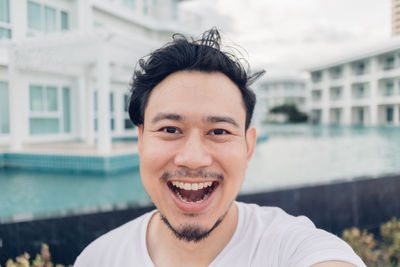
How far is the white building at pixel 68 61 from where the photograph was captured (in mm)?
1944

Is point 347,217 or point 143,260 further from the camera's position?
point 347,217

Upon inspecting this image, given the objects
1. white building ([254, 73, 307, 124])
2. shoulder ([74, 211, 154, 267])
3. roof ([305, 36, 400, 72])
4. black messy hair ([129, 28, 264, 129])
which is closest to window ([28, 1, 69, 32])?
black messy hair ([129, 28, 264, 129])

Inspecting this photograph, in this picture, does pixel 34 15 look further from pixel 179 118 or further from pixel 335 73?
pixel 335 73

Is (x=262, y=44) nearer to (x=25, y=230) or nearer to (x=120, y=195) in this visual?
(x=25, y=230)

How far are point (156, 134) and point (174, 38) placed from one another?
36 cm

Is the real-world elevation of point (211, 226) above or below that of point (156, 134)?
below

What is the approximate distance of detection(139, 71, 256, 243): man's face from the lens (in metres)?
0.89

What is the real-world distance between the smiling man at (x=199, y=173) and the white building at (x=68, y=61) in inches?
12.8

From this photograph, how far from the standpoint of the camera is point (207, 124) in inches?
35.6

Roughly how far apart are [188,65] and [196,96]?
A: 115mm

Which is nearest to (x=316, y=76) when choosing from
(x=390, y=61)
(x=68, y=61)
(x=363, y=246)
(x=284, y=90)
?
(x=284, y=90)

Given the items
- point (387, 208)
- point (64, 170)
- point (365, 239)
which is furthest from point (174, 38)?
point (64, 170)

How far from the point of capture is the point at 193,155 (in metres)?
0.86

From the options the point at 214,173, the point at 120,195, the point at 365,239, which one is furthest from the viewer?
the point at 120,195
